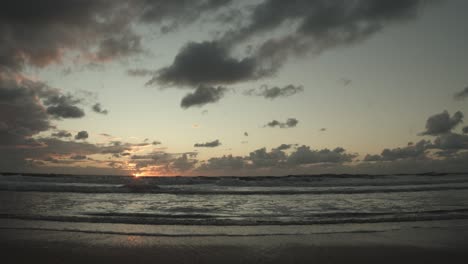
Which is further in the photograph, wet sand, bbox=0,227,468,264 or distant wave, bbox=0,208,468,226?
distant wave, bbox=0,208,468,226

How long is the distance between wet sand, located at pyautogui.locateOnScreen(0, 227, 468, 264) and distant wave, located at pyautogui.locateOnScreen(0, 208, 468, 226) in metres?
2.43

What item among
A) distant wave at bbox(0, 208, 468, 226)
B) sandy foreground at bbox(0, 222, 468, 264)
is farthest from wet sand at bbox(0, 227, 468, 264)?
distant wave at bbox(0, 208, 468, 226)

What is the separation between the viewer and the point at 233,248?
8.81 meters

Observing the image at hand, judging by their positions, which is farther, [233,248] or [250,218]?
[250,218]

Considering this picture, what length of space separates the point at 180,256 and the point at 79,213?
8.76 m

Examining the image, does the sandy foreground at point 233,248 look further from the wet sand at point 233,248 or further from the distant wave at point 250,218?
the distant wave at point 250,218

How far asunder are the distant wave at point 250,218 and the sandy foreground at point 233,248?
241 cm

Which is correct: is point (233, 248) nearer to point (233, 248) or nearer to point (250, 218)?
point (233, 248)

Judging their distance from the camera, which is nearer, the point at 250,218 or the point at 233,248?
the point at 233,248

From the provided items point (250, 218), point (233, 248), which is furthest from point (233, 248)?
point (250, 218)

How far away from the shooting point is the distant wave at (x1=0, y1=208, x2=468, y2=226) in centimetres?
1278

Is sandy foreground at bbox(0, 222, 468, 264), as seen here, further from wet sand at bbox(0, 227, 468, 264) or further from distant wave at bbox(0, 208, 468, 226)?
distant wave at bbox(0, 208, 468, 226)

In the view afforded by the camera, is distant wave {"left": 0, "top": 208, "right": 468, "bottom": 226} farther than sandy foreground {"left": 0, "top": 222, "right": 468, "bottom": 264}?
Yes

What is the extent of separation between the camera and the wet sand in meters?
7.95
